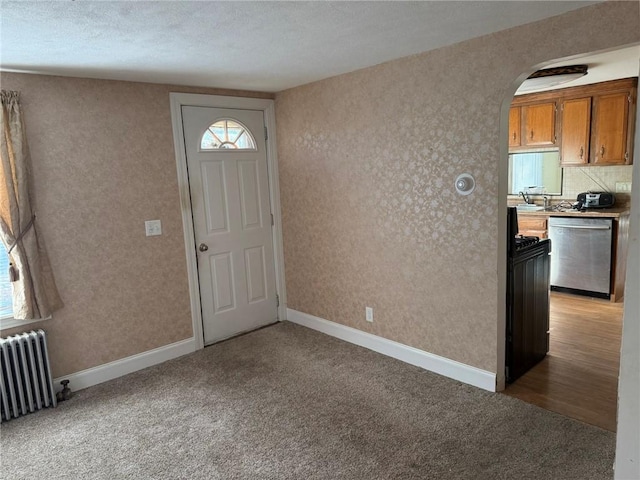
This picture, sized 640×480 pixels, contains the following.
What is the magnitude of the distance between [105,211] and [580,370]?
3872mm

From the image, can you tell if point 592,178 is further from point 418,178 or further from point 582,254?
point 418,178

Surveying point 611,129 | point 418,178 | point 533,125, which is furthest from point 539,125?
point 418,178

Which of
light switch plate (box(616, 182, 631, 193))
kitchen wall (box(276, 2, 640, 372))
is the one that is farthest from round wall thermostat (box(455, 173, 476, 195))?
light switch plate (box(616, 182, 631, 193))

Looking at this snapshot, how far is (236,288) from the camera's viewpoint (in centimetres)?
431

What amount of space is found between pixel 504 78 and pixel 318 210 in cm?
199

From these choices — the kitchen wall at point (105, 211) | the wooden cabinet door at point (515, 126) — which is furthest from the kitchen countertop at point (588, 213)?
the kitchen wall at point (105, 211)

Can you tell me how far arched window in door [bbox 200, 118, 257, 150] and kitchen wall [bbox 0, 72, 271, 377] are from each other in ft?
1.08

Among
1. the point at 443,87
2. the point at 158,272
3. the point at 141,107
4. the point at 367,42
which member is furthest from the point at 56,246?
the point at 443,87

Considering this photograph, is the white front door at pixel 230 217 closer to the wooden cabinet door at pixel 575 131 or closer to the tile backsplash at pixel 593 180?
the wooden cabinet door at pixel 575 131

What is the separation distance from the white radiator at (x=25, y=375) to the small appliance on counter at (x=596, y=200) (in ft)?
18.4

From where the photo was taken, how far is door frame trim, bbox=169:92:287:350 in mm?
3768

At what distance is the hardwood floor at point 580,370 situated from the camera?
283cm

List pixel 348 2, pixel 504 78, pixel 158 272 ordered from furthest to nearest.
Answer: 1. pixel 158 272
2. pixel 504 78
3. pixel 348 2

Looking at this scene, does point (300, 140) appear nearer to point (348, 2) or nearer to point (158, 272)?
point (158, 272)
